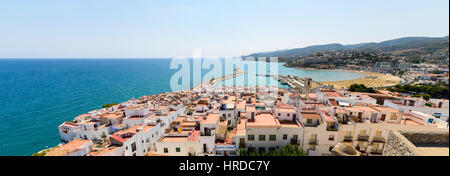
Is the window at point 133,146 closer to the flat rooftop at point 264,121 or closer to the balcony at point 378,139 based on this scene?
the flat rooftop at point 264,121

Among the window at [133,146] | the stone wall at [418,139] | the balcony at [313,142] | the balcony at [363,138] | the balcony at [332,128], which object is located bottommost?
the window at [133,146]

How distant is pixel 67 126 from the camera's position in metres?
17.1

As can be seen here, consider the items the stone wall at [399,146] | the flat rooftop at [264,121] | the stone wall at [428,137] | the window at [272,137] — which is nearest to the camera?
the stone wall at [399,146]

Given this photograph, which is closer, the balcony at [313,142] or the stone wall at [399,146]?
the stone wall at [399,146]

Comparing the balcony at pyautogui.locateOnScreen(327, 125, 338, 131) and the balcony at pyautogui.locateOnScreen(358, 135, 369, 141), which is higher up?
the balcony at pyautogui.locateOnScreen(327, 125, 338, 131)

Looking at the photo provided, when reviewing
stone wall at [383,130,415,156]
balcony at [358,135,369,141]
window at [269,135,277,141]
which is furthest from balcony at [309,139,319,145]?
stone wall at [383,130,415,156]

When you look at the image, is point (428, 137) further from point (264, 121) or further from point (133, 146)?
point (133, 146)

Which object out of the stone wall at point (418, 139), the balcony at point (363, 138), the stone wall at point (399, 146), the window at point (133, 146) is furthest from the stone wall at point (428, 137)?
the window at point (133, 146)

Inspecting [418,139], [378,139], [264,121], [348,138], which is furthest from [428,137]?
[264,121]

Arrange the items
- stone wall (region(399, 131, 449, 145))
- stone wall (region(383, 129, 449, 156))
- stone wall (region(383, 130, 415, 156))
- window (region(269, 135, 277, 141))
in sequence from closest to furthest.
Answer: stone wall (region(383, 130, 415, 156)), stone wall (region(383, 129, 449, 156)), stone wall (region(399, 131, 449, 145)), window (region(269, 135, 277, 141))

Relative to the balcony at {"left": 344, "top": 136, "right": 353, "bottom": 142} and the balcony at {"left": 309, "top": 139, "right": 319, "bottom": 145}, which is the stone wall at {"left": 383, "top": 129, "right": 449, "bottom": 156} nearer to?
the balcony at {"left": 309, "top": 139, "right": 319, "bottom": 145}

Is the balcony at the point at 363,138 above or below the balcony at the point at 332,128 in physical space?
below
